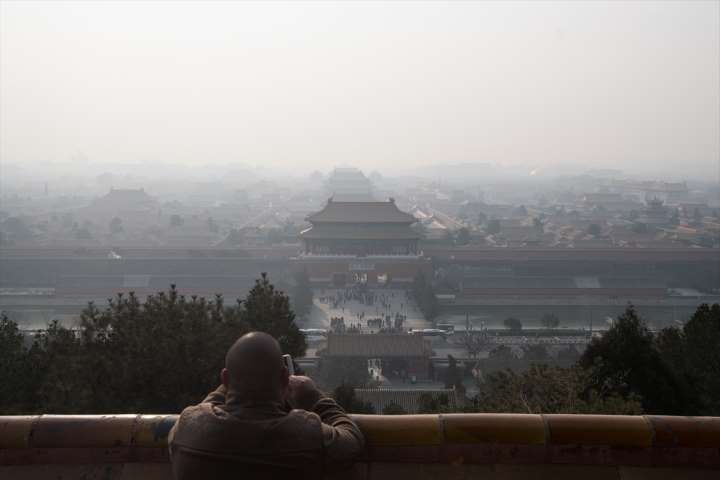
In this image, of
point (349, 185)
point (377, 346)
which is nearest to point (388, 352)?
point (377, 346)

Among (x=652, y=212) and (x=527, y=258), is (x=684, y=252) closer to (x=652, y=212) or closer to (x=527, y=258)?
(x=527, y=258)

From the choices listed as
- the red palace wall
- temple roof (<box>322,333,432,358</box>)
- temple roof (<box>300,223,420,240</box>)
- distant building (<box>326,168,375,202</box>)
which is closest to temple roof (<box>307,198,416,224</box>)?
temple roof (<box>300,223,420,240</box>)

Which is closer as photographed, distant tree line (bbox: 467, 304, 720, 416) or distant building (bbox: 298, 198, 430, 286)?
distant tree line (bbox: 467, 304, 720, 416)

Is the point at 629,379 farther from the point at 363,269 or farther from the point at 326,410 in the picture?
the point at 363,269

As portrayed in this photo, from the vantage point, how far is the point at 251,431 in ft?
3.84

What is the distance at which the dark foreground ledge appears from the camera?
1.62m

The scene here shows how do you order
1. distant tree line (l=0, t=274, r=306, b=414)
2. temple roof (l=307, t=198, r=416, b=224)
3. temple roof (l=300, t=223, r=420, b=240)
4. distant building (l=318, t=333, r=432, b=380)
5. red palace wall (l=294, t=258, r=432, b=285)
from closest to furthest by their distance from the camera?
distant tree line (l=0, t=274, r=306, b=414) → distant building (l=318, t=333, r=432, b=380) → red palace wall (l=294, t=258, r=432, b=285) → temple roof (l=300, t=223, r=420, b=240) → temple roof (l=307, t=198, r=416, b=224)

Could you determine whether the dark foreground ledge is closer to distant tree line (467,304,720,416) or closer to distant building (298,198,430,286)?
distant tree line (467,304,720,416)

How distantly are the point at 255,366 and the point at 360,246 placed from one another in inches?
758

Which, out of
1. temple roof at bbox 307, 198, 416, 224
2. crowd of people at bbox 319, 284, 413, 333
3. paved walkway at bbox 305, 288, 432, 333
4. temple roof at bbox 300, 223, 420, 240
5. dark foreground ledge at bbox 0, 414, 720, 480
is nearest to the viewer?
dark foreground ledge at bbox 0, 414, 720, 480

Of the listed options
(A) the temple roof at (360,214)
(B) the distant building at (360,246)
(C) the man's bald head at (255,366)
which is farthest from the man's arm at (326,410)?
(A) the temple roof at (360,214)

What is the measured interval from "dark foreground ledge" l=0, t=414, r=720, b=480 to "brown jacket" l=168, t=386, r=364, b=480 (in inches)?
16.8

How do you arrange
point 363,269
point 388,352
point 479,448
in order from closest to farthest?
1. point 479,448
2. point 388,352
3. point 363,269

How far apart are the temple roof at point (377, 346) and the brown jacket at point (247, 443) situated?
29.4 ft
